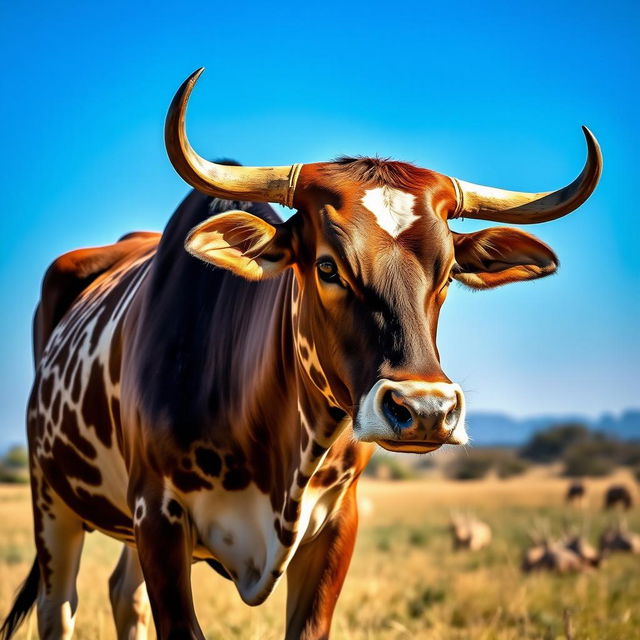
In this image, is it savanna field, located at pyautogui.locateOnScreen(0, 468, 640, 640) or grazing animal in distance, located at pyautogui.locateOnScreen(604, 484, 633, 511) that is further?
grazing animal in distance, located at pyautogui.locateOnScreen(604, 484, 633, 511)

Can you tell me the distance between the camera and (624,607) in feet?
30.2

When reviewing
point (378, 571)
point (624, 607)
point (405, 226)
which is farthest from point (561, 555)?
point (405, 226)

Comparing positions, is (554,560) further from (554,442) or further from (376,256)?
(554,442)

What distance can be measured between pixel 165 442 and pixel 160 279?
1.04 m

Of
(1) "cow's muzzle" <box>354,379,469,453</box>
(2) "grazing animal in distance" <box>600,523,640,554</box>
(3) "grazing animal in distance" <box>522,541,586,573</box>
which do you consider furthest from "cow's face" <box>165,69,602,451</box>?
(2) "grazing animal in distance" <box>600,523,640,554</box>

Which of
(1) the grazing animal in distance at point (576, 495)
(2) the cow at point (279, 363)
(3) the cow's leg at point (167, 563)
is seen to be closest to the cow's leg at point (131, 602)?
(2) the cow at point (279, 363)

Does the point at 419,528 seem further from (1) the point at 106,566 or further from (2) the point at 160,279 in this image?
(2) the point at 160,279

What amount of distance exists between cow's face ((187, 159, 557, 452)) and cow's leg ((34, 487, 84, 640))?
2811 millimetres

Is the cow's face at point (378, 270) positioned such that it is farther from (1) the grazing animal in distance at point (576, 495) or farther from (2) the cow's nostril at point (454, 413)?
(1) the grazing animal in distance at point (576, 495)

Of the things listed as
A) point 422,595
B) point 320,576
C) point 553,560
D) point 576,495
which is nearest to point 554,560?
point 553,560

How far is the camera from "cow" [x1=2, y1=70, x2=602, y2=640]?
150 inches

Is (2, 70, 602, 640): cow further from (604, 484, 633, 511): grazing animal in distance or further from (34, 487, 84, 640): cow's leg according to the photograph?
(604, 484, 633, 511): grazing animal in distance

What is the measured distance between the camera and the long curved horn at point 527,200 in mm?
4406

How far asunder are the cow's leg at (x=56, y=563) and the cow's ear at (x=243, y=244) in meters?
2.90
